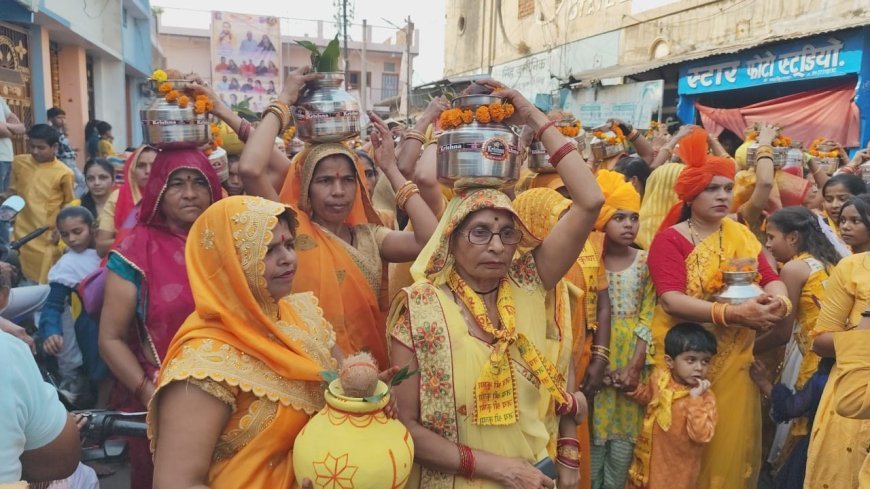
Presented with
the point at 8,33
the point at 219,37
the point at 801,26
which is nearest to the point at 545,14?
the point at 801,26

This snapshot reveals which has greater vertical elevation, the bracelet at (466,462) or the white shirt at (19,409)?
the white shirt at (19,409)

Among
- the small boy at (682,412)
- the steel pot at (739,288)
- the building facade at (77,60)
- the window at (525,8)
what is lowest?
the small boy at (682,412)

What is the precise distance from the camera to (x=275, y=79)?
35031 millimetres

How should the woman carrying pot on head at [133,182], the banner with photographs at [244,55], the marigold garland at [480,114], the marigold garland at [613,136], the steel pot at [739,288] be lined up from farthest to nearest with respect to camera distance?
the banner with photographs at [244,55], the marigold garland at [613,136], the woman carrying pot on head at [133,182], the steel pot at [739,288], the marigold garland at [480,114]

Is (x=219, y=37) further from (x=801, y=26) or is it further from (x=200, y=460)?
(x=200, y=460)

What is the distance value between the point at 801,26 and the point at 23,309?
524 inches

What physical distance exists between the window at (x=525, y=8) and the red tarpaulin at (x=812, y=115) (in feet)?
38.4

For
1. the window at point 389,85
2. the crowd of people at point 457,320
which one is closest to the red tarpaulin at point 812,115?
the crowd of people at point 457,320

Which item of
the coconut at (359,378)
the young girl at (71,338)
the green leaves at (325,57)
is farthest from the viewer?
the young girl at (71,338)

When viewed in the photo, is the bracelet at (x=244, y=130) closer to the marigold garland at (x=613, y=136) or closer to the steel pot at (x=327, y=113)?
the steel pot at (x=327, y=113)

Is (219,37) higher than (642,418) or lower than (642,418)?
higher

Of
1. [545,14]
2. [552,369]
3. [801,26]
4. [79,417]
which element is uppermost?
[545,14]

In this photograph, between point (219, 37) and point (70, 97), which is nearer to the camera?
point (70, 97)

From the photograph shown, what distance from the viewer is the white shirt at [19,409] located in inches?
69.9
